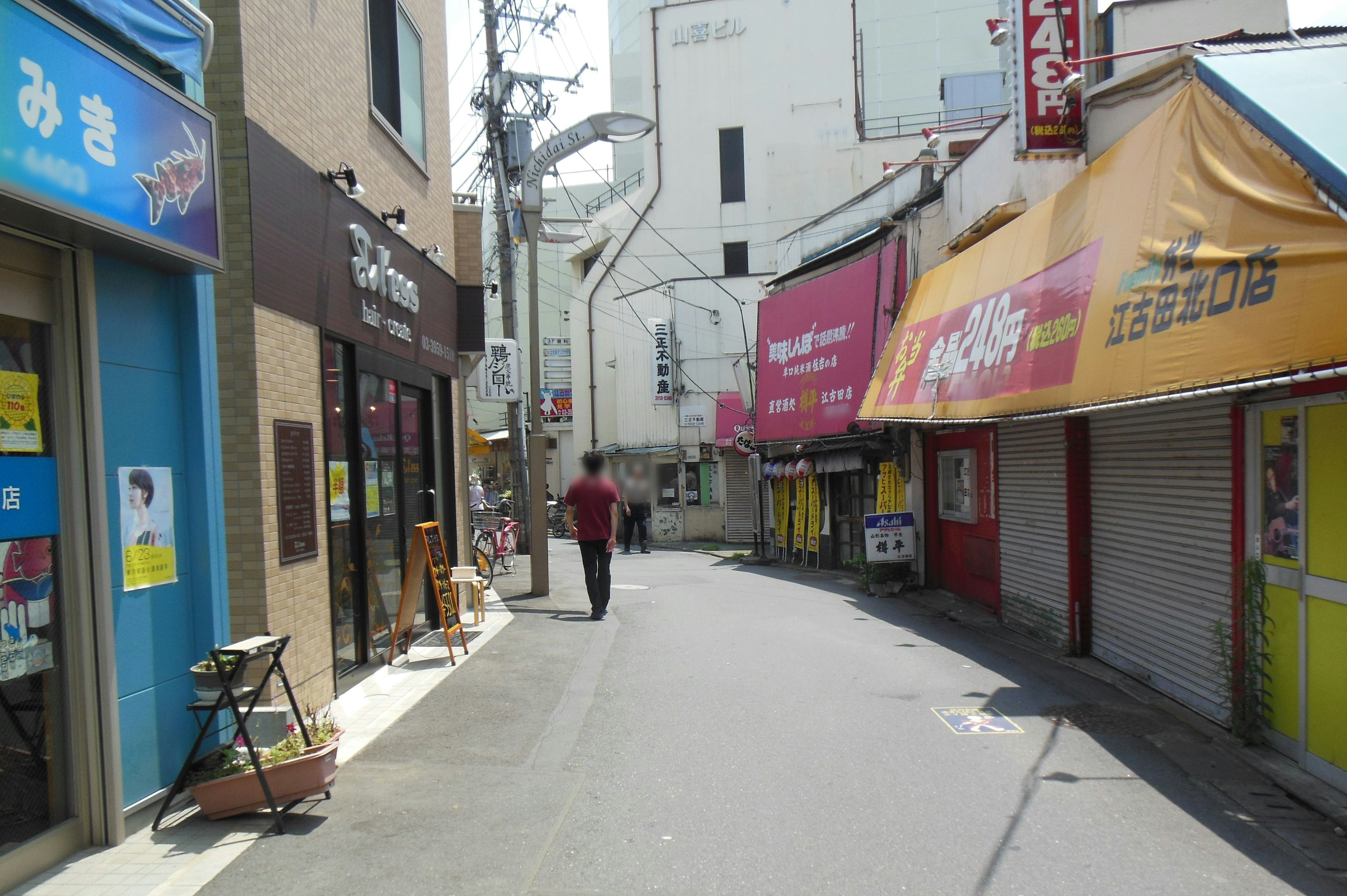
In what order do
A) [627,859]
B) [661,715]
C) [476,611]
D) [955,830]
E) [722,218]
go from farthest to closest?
[722,218]
[476,611]
[661,715]
[955,830]
[627,859]

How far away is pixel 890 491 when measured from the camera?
15.0m

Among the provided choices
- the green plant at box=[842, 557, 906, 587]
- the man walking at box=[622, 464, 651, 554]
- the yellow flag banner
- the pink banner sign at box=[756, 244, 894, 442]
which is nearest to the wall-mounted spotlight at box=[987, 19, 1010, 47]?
the yellow flag banner

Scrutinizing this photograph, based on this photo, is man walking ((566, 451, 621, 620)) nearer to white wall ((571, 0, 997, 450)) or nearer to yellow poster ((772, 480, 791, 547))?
yellow poster ((772, 480, 791, 547))

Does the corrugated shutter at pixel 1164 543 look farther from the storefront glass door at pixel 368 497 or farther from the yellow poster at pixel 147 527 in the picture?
the yellow poster at pixel 147 527

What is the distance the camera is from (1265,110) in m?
5.43

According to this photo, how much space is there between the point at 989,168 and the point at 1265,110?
19.9 ft

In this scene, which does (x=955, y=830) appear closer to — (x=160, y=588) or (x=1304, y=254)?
(x=1304, y=254)

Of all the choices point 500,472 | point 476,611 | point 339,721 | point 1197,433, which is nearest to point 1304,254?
point 1197,433

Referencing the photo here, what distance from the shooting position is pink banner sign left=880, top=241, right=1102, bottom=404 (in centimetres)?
761

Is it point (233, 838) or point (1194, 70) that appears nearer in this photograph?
point (233, 838)

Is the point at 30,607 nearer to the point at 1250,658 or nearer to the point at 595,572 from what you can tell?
the point at 1250,658

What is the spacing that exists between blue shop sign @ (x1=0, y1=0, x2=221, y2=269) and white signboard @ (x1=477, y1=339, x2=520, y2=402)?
12180 mm

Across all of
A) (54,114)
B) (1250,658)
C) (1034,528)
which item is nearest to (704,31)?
(1034,528)

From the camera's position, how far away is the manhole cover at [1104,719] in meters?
6.41
